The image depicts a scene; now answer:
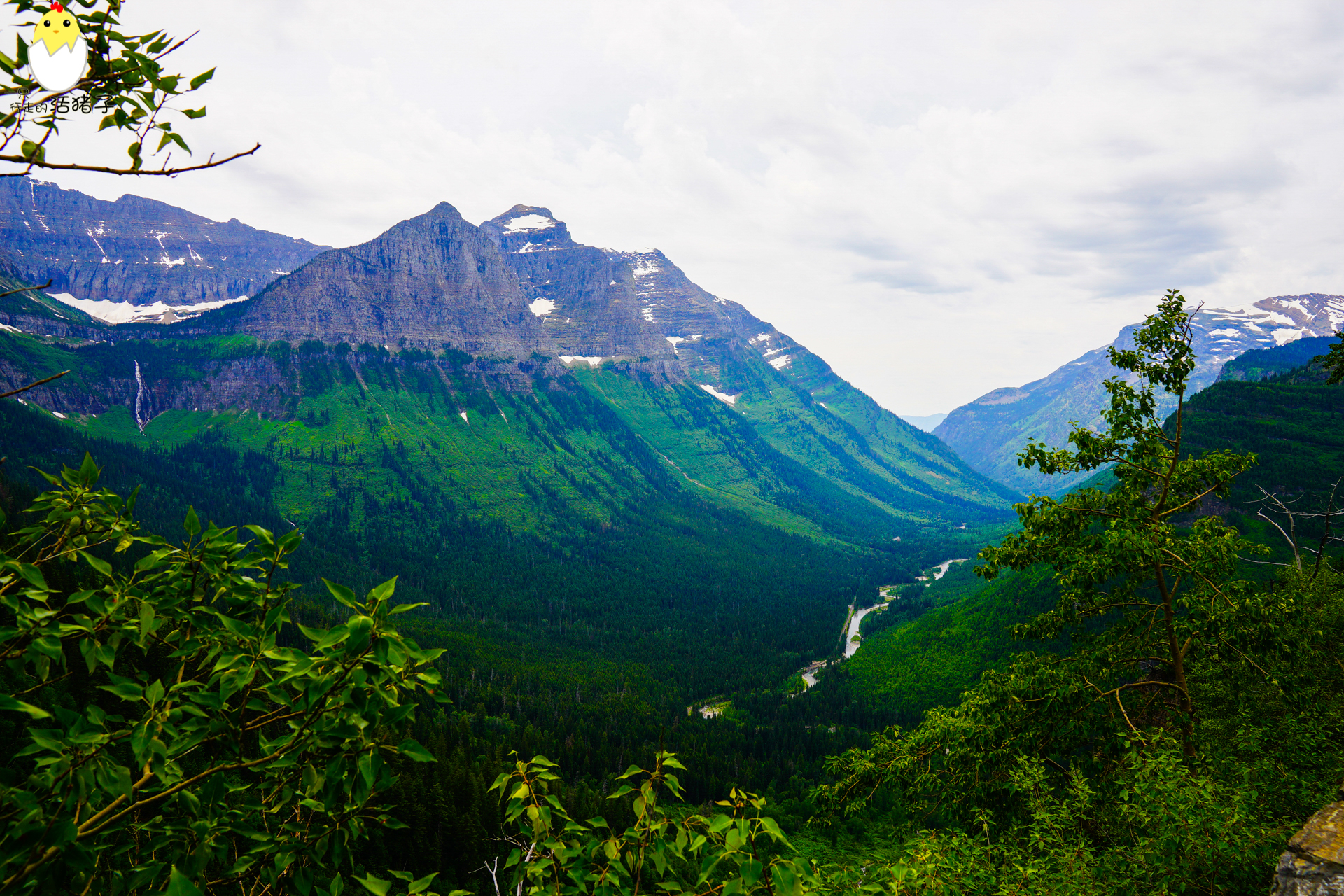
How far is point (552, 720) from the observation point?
112 meters

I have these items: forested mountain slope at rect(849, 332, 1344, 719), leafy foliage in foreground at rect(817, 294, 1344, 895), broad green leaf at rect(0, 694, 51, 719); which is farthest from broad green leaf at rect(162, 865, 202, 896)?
forested mountain slope at rect(849, 332, 1344, 719)

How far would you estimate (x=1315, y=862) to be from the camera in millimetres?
7457

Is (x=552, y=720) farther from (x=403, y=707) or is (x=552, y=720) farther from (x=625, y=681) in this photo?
(x=403, y=707)

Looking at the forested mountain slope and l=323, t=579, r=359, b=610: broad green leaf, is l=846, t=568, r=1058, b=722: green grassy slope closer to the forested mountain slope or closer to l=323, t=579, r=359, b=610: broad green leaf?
the forested mountain slope

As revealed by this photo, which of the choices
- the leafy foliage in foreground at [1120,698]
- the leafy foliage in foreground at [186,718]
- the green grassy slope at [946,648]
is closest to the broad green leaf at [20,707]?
the leafy foliage in foreground at [186,718]

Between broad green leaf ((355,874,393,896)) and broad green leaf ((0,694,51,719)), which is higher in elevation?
broad green leaf ((0,694,51,719))

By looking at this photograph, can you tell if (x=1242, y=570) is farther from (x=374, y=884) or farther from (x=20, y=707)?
(x=20, y=707)

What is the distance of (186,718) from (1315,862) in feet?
41.2

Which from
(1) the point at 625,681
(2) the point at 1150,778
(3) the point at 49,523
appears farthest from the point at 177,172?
(1) the point at 625,681

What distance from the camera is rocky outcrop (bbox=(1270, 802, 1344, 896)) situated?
7.27m

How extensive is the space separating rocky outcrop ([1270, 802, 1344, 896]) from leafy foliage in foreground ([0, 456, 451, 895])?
1056 centimetres

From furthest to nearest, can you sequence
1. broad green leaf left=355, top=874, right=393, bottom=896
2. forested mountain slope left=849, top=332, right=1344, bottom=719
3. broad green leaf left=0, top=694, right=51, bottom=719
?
1. forested mountain slope left=849, top=332, right=1344, bottom=719
2. broad green leaf left=355, top=874, right=393, bottom=896
3. broad green leaf left=0, top=694, right=51, bottom=719

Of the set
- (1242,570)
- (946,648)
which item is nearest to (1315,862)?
(1242,570)

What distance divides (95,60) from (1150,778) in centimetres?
1659
